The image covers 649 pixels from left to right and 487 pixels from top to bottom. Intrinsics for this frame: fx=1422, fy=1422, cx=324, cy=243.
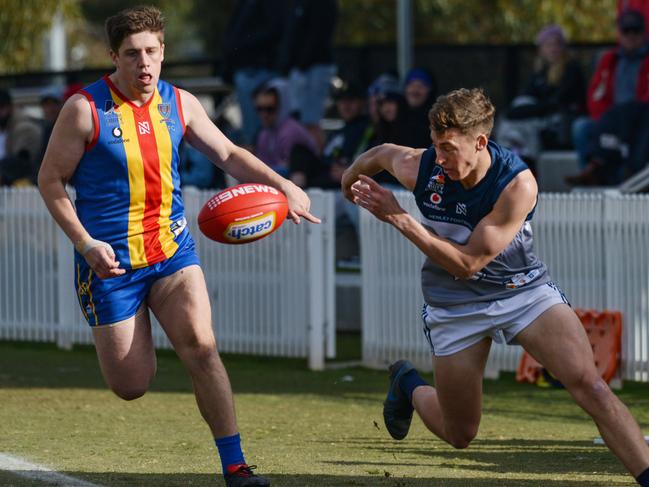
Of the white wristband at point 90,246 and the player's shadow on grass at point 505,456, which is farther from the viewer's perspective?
the player's shadow on grass at point 505,456

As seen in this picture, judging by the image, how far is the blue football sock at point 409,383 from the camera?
25.2 ft

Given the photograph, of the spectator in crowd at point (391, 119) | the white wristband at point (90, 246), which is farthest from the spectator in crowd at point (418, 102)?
the white wristband at point (90, 246)

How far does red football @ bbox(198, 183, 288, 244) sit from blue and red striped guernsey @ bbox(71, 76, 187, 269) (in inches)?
8.8

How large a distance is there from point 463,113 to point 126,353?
1996 millimetres

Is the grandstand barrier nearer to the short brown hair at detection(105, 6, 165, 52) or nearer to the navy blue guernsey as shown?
the navy blue guernsey

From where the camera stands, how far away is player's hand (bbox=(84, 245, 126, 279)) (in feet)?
21.4

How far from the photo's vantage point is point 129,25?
6.70 meters

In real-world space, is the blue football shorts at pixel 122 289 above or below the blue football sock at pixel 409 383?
above

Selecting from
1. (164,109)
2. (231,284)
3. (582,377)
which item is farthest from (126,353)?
(231,284)

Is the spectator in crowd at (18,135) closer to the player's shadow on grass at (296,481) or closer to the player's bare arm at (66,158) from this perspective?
the player's shadow on grass at (296,481)

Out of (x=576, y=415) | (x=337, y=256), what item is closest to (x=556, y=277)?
(x=576, y=415)

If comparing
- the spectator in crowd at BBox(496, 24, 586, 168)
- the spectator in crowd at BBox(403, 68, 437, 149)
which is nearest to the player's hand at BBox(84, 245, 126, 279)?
the spectator in crowd at BBox(403, 68, 437, 149)

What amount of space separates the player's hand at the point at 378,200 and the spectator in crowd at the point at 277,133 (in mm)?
7864

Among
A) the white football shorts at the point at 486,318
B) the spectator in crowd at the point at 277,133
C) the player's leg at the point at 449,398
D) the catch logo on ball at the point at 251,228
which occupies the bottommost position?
the player's leg at the point at 449,398
